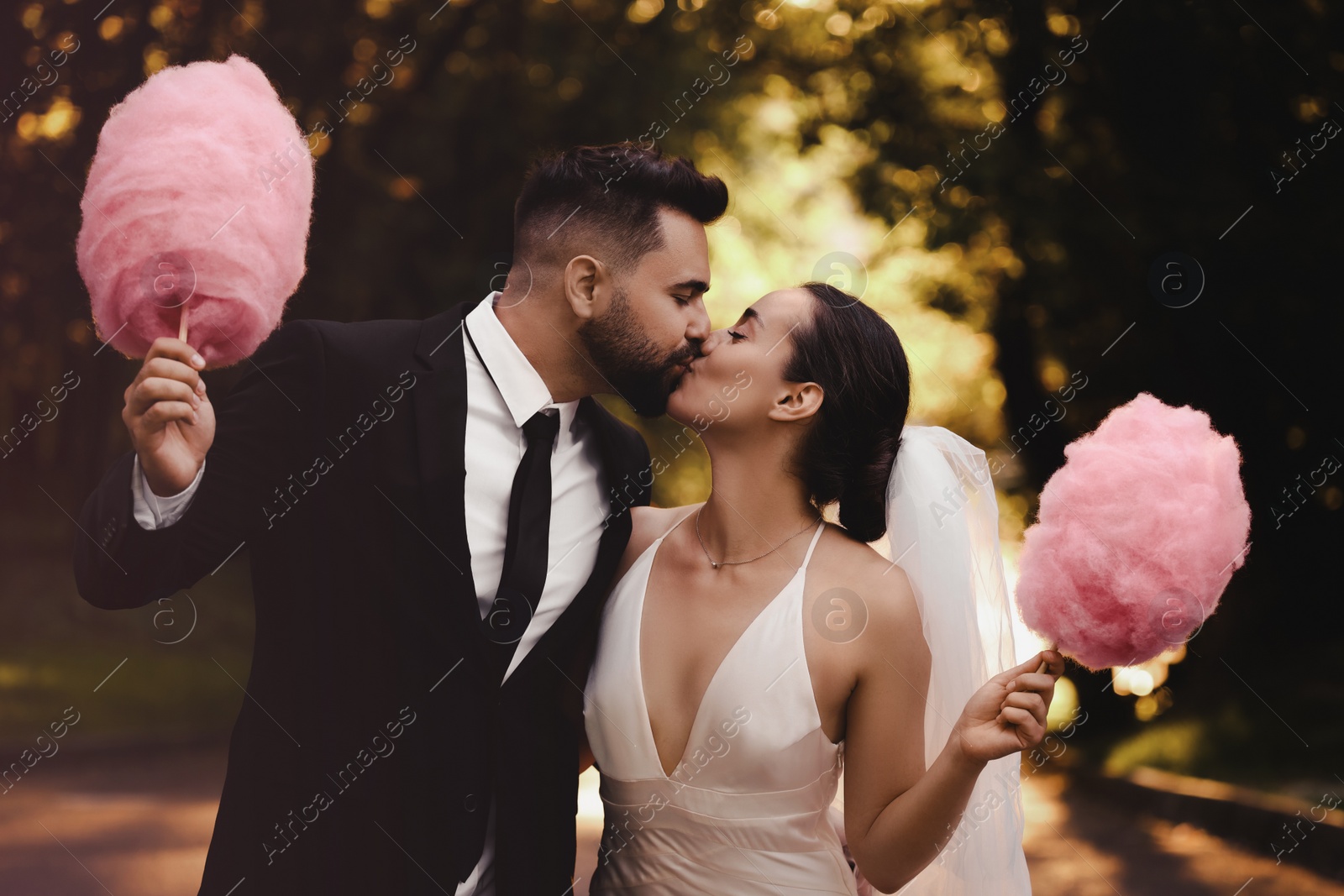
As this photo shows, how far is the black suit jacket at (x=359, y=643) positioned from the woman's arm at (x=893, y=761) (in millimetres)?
750

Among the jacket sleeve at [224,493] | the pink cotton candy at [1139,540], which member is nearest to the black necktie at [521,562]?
the jacket sleeve at [224,493]

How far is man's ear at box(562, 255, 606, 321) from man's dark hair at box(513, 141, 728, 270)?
39 mm

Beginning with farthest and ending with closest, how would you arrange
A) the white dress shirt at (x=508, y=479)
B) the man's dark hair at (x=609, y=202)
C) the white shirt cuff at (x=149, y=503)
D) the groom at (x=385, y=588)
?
the man's dark hair at (x=609, y=202)
the white dress shirt at (x=508, y=479)
the groom at (x=385, y=588)
the white shirt cuff at (x=149, y=503)

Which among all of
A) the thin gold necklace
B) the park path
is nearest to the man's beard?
the thin gold necklace

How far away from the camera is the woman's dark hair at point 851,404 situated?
2.97 meters

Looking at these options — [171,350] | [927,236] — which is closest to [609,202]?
[171,350]

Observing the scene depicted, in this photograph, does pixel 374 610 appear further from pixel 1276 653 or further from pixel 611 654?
pixel 1276 653

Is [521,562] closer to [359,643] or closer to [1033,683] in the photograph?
[359,643]

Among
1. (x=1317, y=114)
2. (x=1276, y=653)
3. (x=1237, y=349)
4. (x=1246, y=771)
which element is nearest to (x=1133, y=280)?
(x=1237, y=349)

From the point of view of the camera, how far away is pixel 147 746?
10203mm

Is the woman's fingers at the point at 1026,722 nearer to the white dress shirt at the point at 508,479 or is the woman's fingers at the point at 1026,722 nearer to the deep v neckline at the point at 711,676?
the deep v neckline at the point at 711,676

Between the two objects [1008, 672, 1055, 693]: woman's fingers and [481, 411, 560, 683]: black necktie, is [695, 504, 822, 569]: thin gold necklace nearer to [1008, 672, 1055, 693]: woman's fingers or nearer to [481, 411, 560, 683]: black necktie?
[481, 411, 560, 683]: black necktie

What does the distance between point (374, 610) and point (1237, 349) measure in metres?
8.02

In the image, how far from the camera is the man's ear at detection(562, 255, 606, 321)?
9.93ft
